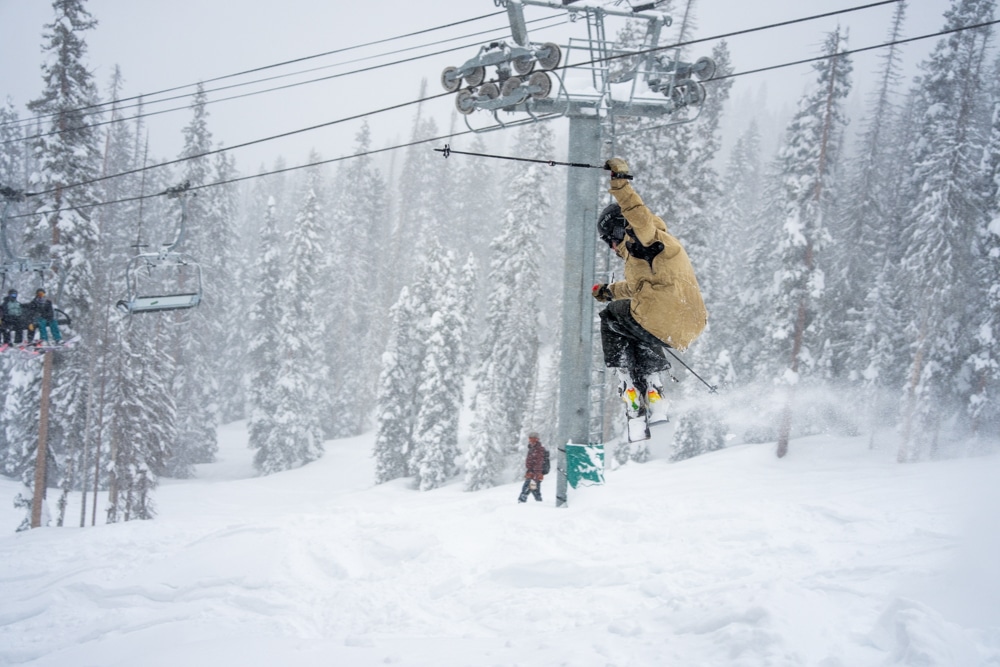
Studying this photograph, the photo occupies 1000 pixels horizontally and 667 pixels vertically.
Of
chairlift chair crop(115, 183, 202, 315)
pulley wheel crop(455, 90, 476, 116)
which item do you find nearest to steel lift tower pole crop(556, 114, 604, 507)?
pulley wheel crop(455, 90, 476, 116)

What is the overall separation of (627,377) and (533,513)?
3870 mm

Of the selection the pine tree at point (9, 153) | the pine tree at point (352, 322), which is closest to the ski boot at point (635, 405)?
the pine tree at point (9, 153)

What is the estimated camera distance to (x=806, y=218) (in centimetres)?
2311

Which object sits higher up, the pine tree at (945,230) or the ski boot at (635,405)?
the pine tree at (945,230)

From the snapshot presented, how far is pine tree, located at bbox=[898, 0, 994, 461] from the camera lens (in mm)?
22219

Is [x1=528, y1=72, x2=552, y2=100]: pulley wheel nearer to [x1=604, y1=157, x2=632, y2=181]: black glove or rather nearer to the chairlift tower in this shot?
the chairlift tower

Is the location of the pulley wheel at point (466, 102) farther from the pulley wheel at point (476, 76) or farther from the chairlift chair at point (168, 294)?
the chairlift chair at point (168, 294)

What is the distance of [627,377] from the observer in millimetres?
7164

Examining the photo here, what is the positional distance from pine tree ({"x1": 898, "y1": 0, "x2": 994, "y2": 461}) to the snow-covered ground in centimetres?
1271

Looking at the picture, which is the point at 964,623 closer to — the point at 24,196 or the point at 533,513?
the point at 533,513

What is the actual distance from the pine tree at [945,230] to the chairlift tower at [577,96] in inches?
724

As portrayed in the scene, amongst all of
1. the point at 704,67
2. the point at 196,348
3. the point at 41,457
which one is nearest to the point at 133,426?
the point at 41,457

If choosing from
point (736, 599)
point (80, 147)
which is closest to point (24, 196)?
point (80, 147)

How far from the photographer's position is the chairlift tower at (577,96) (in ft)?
28.6
